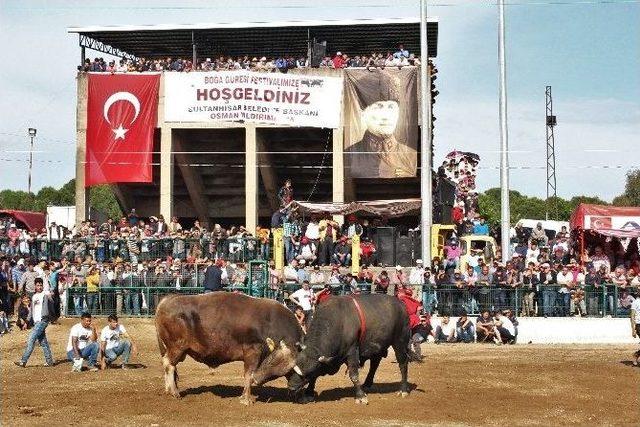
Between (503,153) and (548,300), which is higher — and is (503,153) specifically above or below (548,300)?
above

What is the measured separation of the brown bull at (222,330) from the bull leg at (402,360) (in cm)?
202

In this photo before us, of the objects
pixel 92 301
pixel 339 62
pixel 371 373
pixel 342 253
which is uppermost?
pixel 339 62

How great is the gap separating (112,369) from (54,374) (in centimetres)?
133

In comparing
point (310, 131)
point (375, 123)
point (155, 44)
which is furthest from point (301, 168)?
point (155, 44)

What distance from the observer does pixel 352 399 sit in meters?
16.9

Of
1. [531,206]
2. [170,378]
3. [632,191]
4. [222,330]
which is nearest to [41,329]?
[170,378]

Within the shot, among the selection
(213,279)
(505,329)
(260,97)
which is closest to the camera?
(213,279)

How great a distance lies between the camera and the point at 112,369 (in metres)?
21.2

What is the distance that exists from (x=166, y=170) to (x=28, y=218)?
1216 centimetres

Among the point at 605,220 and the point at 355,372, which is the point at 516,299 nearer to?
the point at 605,220

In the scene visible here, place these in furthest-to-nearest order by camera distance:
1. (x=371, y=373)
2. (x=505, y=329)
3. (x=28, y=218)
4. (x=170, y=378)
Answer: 1. (x=28, y=218)
2. (x=505, y=329)
3. (x=371, y=373)
4. (x=170, y=378)

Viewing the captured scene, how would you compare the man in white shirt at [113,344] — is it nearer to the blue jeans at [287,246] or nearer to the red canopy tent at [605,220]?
the blue jeans at [287,246]

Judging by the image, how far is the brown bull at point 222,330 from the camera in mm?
16828

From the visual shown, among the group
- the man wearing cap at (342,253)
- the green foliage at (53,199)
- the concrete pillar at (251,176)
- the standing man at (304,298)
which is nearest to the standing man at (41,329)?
the standing man at (304,298)
